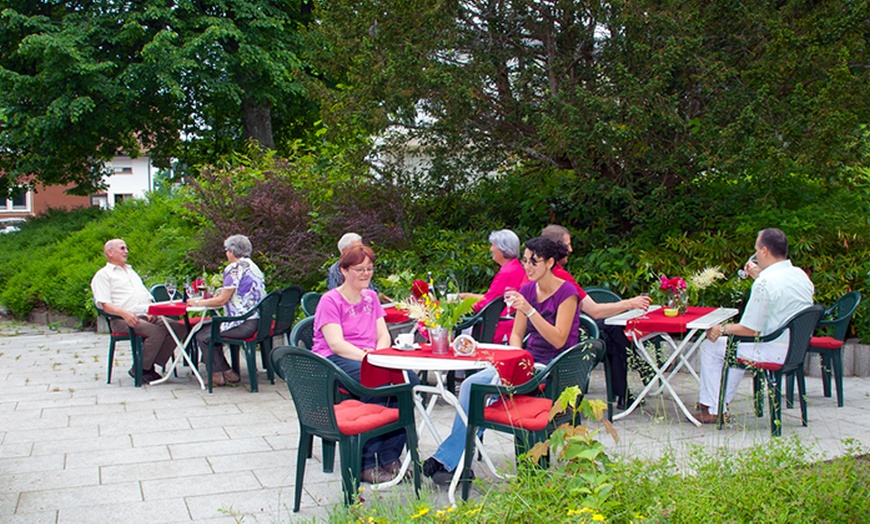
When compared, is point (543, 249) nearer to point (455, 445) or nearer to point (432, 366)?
point (432, 366)

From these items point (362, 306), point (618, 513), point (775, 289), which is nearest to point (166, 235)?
point (362, 306)

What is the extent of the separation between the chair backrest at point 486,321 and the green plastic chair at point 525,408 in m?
2.41

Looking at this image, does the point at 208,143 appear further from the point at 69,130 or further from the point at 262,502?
the point at 262,502

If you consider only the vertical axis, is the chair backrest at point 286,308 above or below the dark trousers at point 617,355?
above

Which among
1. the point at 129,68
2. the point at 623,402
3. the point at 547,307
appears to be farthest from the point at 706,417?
the point at 129,68

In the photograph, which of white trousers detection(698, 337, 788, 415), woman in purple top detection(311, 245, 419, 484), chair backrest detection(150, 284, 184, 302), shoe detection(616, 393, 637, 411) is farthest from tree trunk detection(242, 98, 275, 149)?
white trousers detection(698, 337, 788, 415)

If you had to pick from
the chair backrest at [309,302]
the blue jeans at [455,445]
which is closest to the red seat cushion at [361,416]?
the blue jeans at [455,445]

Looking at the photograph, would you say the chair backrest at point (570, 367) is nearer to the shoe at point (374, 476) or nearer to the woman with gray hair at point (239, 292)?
the shoe at point (374, 476)

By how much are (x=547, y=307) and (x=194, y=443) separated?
8.96 feet

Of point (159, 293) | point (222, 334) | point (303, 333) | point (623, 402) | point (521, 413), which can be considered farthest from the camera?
point (159, 293)

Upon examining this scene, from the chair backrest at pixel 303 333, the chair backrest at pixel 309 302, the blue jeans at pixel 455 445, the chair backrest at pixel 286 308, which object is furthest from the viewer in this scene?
the chair backrest at pixel 286 308

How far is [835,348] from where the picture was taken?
6.88 metres

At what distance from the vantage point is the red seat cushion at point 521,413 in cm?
429

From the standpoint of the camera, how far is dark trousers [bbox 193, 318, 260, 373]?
7.94 metres
